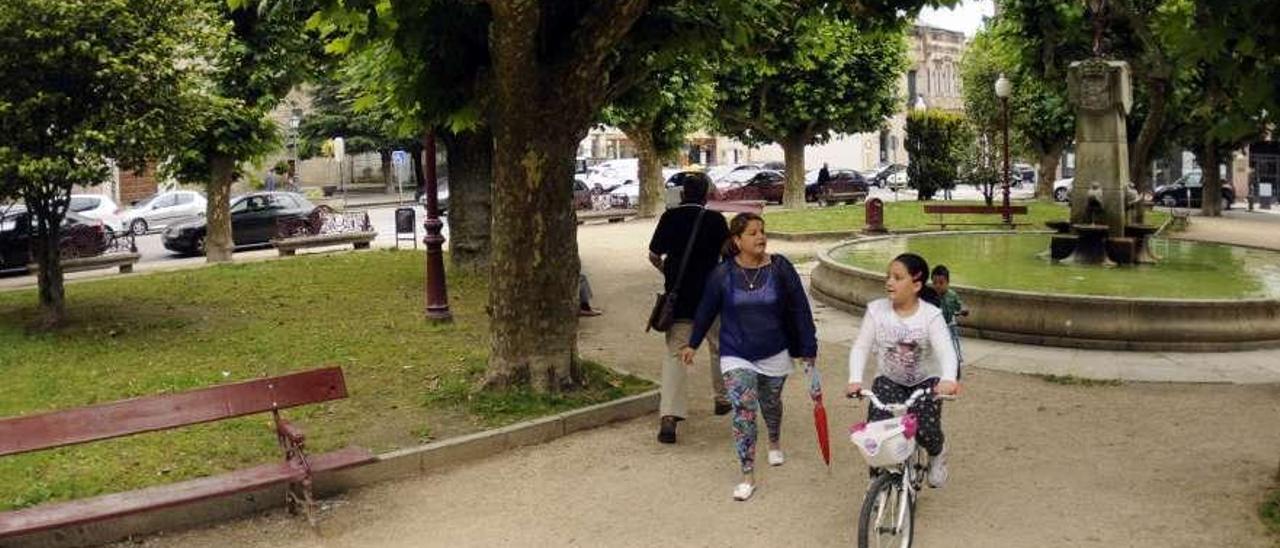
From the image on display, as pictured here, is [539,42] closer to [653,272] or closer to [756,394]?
[756,394]

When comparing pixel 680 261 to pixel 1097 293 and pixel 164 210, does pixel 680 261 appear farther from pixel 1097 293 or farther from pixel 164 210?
pixel 164 210

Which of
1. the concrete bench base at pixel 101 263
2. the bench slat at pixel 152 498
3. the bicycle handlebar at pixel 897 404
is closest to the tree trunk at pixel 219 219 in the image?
the concrete bench base at pixel 101 263

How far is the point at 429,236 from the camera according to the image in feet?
40.4

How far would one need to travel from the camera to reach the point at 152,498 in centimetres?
605

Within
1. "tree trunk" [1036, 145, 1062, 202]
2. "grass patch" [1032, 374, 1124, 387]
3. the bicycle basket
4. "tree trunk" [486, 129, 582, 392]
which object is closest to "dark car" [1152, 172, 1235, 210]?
"tree trunk" [1036, 145, 1062, 202]

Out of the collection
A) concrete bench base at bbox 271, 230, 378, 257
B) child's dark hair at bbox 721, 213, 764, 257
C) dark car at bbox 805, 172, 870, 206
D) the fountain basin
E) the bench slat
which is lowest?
the bench slat

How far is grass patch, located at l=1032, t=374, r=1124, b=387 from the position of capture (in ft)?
31.0

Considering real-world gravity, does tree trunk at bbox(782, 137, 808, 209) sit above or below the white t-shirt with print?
above

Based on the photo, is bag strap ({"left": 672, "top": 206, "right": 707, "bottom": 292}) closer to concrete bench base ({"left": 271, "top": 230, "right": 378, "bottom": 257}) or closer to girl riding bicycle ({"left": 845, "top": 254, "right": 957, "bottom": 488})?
girl riding bicycle ({"left": 845, "top": 254, "right": 957, "bottom": 488})

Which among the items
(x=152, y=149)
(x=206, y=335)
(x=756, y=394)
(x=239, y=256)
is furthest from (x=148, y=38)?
(x=239, y=256)

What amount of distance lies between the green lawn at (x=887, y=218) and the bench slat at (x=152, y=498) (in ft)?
60.7

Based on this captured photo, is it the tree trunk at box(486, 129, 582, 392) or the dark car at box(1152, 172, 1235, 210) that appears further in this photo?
the dark car at box(1152, 172, 1235, 210)

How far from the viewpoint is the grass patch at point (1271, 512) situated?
5.82 meters

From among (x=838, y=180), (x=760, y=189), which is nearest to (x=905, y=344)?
(x=760, y=189)
